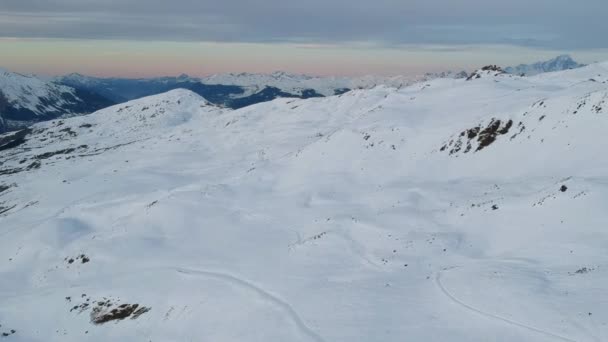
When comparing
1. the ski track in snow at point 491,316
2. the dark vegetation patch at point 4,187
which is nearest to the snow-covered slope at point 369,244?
the ski track in snow at point 491,316

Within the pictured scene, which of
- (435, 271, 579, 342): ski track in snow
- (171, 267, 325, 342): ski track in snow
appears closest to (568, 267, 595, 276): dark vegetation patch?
(435, 271, 579, 342): ski track in snow

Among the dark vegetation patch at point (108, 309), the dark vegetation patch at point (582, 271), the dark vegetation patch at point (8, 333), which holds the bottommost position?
the dark vegetation patch at point (8, 333)

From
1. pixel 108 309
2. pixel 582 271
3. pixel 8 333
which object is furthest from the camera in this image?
pixel 8 333

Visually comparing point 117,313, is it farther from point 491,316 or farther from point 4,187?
point 4,187

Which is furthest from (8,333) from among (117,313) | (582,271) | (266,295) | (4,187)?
(4,187)

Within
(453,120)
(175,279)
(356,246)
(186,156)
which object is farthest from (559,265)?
(186,156)

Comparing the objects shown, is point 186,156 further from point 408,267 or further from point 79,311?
point 408,267

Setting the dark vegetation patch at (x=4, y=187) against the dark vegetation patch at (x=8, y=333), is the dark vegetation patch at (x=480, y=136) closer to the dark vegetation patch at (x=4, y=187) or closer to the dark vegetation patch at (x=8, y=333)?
the dark vegetation patch at (x=8, y=333)
